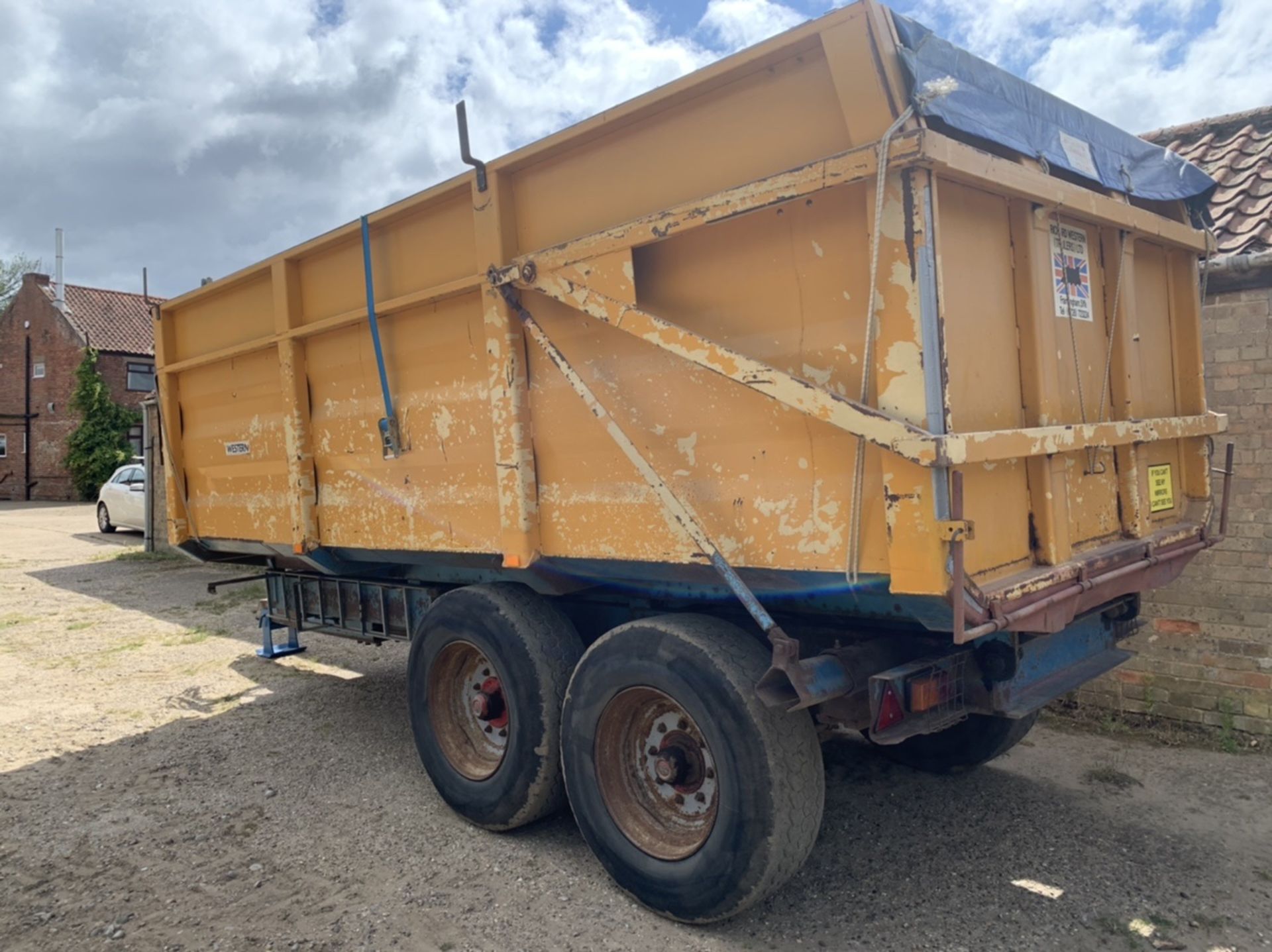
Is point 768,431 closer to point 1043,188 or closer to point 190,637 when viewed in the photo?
point 1043,188

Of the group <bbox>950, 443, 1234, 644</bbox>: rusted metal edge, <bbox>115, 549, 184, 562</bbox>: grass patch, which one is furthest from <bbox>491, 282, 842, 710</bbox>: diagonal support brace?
<bbox>115, 549, 184, 562</bbox>: grass patch

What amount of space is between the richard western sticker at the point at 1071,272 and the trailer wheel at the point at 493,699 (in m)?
2.41

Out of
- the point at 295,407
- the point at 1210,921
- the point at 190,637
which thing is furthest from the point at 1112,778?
the point at 190,637

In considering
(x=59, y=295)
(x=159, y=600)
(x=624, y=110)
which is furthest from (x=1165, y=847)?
(x=59, y=295)

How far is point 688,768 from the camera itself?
3.27 metres

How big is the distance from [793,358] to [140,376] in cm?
3605

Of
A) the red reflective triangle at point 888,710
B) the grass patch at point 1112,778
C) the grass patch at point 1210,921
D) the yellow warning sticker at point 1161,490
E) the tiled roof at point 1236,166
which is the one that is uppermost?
the tiled roof at point 1236,166

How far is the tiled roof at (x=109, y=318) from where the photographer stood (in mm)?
32562

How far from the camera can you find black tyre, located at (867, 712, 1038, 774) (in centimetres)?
424

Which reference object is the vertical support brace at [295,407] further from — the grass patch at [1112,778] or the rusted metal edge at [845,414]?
the grass patch at [1112,778]

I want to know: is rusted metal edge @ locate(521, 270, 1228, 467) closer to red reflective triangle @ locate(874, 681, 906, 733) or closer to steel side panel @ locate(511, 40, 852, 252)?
steel side panel @ locate(511, 40, 852, 252)

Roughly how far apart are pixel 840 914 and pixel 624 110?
3.04 meters

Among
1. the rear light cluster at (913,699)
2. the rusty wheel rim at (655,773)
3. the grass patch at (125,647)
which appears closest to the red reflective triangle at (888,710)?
the rear light cluster at (913,699)

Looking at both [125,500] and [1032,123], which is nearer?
[1032,123]
